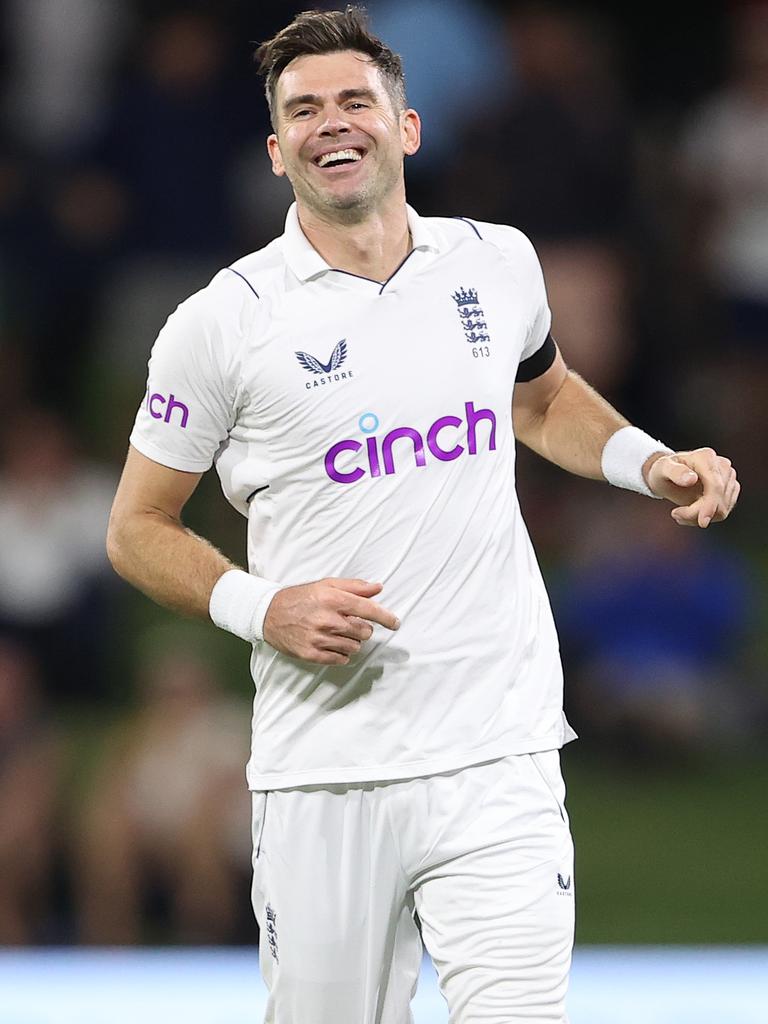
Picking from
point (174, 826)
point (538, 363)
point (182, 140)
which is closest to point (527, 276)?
point (538, 363)

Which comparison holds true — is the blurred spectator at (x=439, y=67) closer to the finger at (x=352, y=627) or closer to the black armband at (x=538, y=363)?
the black armband at (x=538, y=363)

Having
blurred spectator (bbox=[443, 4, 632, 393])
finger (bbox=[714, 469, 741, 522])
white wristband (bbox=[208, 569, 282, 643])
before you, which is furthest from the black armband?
blurred spectator (bbox=[443, 4, 632, 393])

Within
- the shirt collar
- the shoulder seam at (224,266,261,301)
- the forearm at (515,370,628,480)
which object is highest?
the shirt collar

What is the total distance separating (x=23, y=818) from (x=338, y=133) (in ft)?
14.1

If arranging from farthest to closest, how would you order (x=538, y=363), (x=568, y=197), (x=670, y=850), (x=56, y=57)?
1. (x=56, y=57)
2. (x=568, y=197)
3. (x=670, y=850)
4. (x=538, y=363)

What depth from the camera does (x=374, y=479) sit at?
12.2 feet

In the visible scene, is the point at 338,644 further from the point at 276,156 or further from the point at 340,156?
the point at 276,156

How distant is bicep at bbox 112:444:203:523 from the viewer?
384 centimetres

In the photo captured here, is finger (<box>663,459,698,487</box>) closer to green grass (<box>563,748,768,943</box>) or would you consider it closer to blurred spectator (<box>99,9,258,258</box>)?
green grass (<box>563,748,768,943</box>)

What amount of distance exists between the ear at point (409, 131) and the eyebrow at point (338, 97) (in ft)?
0.43

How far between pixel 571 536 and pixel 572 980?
10.4ft

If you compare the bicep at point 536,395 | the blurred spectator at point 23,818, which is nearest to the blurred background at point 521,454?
the blurred spectator at point 23,818

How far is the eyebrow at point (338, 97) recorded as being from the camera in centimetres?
381

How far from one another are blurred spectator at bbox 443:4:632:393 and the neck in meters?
4.54
